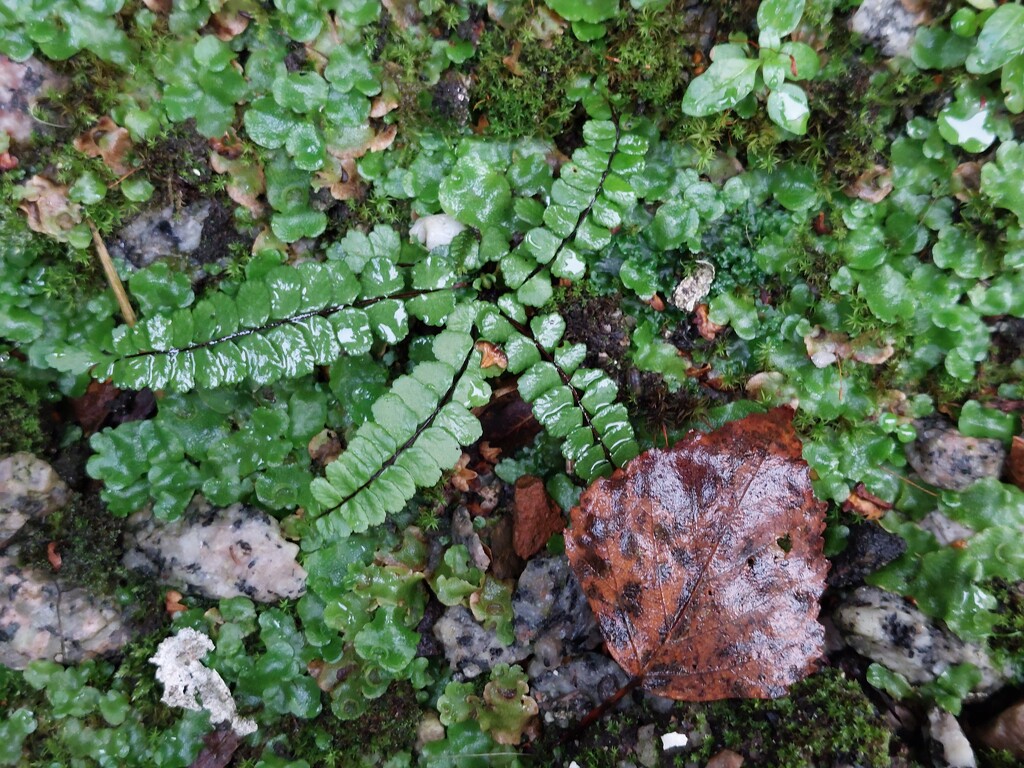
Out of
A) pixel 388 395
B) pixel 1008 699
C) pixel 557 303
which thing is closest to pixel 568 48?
pixel 557 303

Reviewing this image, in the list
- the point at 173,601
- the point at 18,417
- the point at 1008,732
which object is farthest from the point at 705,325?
the point at 18,417

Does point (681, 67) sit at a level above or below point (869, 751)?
above

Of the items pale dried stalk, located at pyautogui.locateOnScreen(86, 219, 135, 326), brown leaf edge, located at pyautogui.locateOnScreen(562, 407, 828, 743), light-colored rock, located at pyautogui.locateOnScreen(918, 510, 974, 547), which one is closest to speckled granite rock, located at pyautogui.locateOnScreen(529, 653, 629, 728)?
brown leaf edge, located at pyautogui.locateOnScreen(562, 407, 828, 743)

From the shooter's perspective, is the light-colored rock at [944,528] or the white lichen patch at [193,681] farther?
the white lichen patch at [193,681]

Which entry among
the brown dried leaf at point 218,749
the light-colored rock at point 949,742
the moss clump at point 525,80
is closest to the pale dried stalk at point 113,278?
the moss clump at point 525,80

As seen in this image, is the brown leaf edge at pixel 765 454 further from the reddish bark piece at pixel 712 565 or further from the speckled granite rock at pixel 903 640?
the speckled granite rock at pixel 903 640

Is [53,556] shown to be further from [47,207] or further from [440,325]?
[440,325]

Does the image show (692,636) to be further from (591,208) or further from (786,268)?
(591,208)
